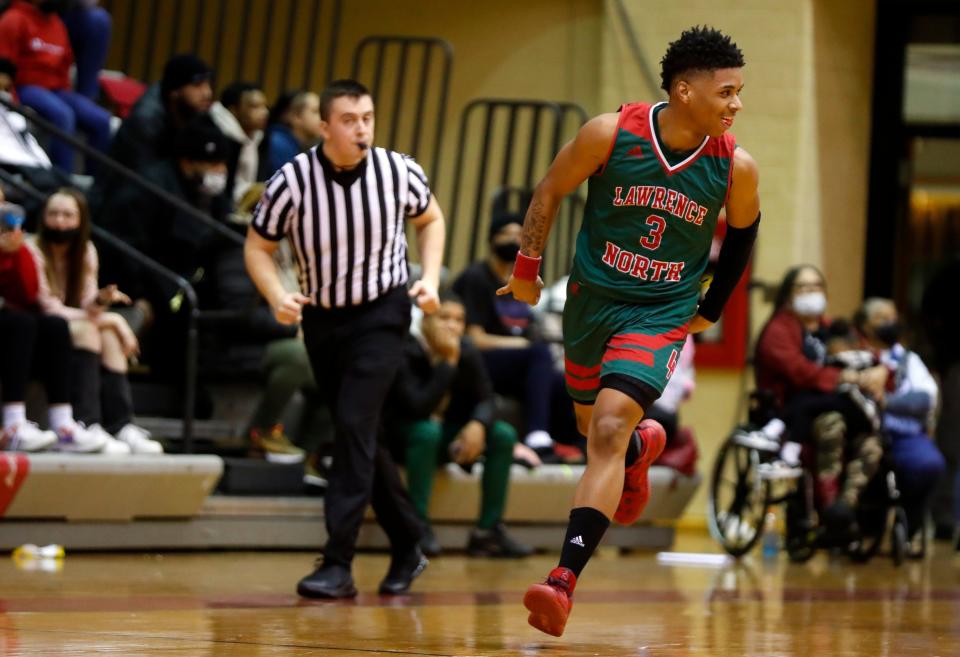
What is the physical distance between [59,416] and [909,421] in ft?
16.7

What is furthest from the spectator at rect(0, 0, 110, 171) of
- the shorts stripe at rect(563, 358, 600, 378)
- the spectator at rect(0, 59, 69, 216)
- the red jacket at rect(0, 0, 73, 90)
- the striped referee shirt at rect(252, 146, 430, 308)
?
the shorts stripe at rect(563, 358, 600, 378)

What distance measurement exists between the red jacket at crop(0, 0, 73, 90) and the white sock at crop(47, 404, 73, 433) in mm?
2833

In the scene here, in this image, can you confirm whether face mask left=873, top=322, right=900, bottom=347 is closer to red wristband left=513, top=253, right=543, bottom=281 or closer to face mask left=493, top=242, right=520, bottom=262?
face mask left=493, top=242, right=520, bottom=262

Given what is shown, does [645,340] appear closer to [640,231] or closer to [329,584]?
[640,231]

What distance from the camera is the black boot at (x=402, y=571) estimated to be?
20.9 ft

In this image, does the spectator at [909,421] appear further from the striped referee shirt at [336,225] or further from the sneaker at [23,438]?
the sneaker at [23,438]

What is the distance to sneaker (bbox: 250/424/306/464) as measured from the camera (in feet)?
28.6

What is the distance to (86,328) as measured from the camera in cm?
790

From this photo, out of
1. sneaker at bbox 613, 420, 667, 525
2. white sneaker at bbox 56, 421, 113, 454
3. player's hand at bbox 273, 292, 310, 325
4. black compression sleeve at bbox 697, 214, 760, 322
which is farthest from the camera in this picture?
white sneaker at bbox 56, 421, 113, 454

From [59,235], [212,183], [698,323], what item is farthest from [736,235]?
[212,183]

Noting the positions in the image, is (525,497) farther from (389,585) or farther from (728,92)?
(728,92)

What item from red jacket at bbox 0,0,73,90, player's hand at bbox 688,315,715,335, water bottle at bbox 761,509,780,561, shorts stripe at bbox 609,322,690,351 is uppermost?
red jacket at bbox 0,0,73,90

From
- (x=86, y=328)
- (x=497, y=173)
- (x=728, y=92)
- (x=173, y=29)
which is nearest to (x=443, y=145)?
(x=497, y=173)

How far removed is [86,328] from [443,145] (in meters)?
5.31
